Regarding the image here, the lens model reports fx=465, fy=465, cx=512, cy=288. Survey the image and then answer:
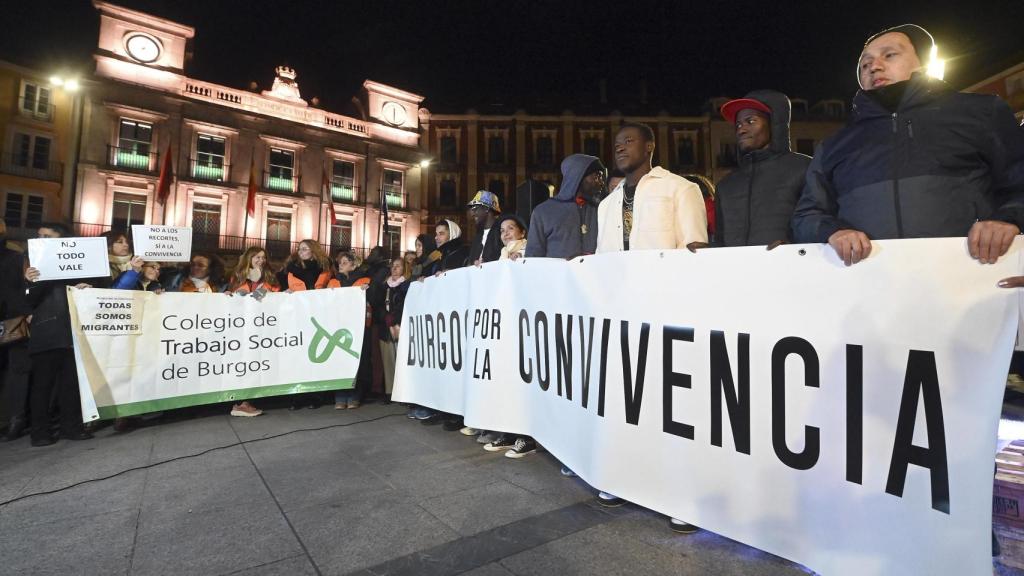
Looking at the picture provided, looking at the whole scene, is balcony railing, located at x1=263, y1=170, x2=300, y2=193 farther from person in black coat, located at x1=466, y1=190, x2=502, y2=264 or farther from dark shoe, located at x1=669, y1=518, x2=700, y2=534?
dark shoe, located at x1=669, y1=518, x2=700, y2=534

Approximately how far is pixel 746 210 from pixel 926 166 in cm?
91

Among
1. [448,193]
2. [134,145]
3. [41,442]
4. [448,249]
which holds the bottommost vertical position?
[41,442]

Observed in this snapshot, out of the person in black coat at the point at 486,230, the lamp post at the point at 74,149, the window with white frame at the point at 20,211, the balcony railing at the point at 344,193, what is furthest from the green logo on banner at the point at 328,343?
the window with white frame at the point at 20,211

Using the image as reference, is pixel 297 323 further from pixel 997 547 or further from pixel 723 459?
pixel 997 547

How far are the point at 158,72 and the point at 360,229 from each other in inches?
492

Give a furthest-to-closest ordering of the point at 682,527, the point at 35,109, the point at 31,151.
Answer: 1. the point at 35,109
2. the point at 31,151
3. the point at 682,527

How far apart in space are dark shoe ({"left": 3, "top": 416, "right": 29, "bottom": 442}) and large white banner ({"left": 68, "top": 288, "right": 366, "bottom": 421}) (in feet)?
2.81

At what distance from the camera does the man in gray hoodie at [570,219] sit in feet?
12.6

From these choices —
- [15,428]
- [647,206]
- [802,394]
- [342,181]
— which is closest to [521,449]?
[647,206]

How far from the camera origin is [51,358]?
4250 mm

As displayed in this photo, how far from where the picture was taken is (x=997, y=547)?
182 centimetres

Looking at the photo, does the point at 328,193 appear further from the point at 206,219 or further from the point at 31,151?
the point at 31,151

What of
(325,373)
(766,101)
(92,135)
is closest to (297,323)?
(325,373)

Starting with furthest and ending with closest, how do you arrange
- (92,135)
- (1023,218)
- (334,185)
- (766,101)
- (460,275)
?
(334,185) < (92,135) < (460,275) < (766,101) < (1023,218)
